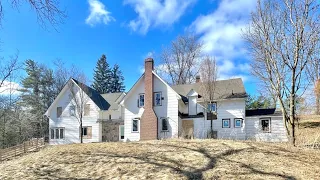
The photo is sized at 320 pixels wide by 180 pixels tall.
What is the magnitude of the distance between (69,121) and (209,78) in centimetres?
1595

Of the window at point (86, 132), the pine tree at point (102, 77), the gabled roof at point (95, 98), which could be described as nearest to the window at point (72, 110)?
the window at point (86, 132)

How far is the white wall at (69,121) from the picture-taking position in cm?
2708

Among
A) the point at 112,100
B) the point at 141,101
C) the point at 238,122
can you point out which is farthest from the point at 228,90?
the point at 112,100

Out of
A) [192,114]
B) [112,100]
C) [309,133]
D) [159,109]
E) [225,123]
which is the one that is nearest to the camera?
[309,133]

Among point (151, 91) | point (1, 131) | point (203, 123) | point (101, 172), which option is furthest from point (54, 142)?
point (101, 172)

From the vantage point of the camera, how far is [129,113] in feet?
78.0

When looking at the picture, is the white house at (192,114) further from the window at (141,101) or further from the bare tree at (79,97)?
the bare tree at (79,97)

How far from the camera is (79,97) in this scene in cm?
2673

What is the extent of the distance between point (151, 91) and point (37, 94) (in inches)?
1022

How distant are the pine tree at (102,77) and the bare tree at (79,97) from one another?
1165 inches

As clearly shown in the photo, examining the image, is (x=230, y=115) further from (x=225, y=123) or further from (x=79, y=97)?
(x=79, y=97)

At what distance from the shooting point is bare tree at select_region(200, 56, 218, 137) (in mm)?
22000

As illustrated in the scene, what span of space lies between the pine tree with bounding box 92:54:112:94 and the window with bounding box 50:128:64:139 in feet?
94.0

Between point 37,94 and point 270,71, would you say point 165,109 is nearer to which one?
point 270,71
